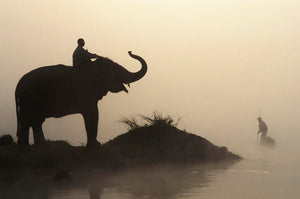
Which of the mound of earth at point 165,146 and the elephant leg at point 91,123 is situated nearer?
the elephant leg at point 91,123

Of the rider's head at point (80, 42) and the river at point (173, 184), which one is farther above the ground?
the rider's head at point (80, 42)

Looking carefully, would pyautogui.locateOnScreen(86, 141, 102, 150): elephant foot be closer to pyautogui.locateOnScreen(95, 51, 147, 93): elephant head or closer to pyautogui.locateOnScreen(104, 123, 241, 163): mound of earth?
pyautogui.locateOnScreen(104, 123, 241, 163): mound of earth

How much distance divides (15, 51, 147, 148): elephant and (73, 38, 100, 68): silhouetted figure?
6.1 inches

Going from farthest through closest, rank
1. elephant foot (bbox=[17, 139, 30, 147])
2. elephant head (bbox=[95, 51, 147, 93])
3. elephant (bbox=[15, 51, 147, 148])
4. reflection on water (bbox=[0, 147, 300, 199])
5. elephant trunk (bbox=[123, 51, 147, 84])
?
elephant trunk (bbox=[123, 51, 147, 84]) → elephant head (bbox=[95, 51, 147, 93]) → elephant (bbox=[15, 51, 147, 148]) → elephant foot (bbox=[17, 139, 30, 147]) → reflection on water (bbox=[0, 147, 300, 199])

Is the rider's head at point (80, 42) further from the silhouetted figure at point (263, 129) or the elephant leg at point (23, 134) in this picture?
the silhouetted figure at point (263, 129)

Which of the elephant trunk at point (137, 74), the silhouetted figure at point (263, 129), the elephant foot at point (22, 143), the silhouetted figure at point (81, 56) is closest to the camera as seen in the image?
the elephant foot at point (22, 143)

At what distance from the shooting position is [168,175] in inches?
754

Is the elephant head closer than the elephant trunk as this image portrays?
Yes

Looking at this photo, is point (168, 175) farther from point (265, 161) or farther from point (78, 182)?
point (265, 161)

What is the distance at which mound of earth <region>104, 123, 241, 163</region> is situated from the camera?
2317 cm

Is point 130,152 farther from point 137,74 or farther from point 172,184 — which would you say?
point 172,184

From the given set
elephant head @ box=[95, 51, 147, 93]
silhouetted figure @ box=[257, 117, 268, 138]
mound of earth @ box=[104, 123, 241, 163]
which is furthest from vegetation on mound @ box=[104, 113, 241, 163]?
silhouetted figure @ box=[257, 117, 268, 138]

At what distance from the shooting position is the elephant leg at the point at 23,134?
21700 mm

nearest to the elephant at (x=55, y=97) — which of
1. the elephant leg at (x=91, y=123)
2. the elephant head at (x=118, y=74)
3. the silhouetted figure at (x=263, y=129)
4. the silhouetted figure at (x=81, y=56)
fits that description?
the elephant leg at (x=91, y=123)
